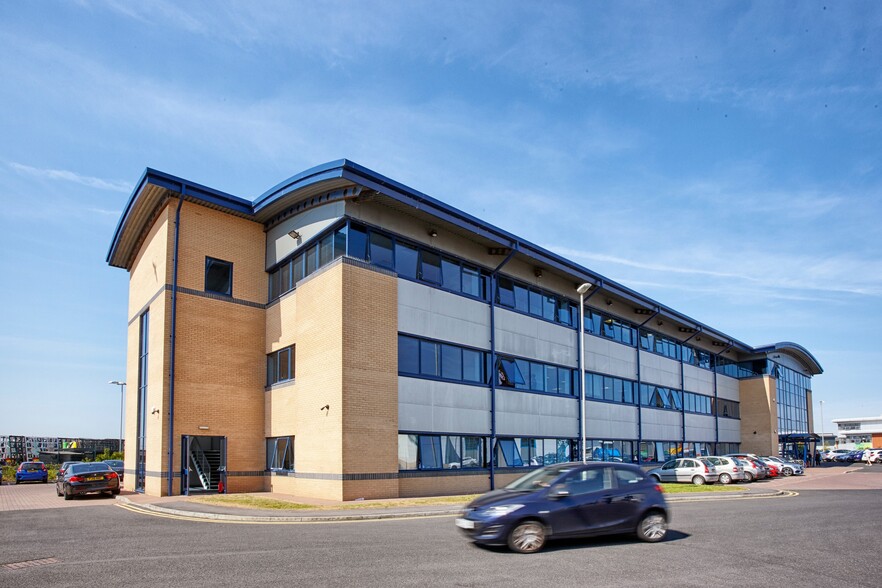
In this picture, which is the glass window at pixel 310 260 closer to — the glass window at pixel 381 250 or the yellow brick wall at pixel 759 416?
the glass window at pixel 381 250

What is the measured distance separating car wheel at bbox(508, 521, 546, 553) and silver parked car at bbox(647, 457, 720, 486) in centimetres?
2437

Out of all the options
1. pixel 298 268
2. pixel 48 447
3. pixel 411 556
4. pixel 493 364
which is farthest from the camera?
pixel 48 447

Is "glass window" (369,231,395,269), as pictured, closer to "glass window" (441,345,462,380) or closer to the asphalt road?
"glass window" (441,345,462,380)

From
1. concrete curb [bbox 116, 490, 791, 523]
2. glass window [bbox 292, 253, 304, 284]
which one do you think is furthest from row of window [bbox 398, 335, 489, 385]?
concrete curb [bbox 116, 490, 791, 523]

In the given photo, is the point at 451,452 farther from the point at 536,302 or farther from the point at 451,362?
the point at 536,302

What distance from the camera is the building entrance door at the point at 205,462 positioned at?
80.7ft

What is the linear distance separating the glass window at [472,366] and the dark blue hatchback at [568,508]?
1431cm

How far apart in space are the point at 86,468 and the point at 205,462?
187 inches

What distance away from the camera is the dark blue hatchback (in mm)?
Answer: 11273

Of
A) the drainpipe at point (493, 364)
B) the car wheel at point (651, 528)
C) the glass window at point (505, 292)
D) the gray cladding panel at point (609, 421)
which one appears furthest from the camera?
the gray cladding panel at point (609, 421)

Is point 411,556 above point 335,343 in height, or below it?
→ below

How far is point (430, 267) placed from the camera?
26.3 metres

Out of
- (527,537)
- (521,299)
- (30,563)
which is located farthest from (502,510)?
(521,299)

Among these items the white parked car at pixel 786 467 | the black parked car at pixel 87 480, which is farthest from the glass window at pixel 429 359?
the white parked car at pixel 786 467
